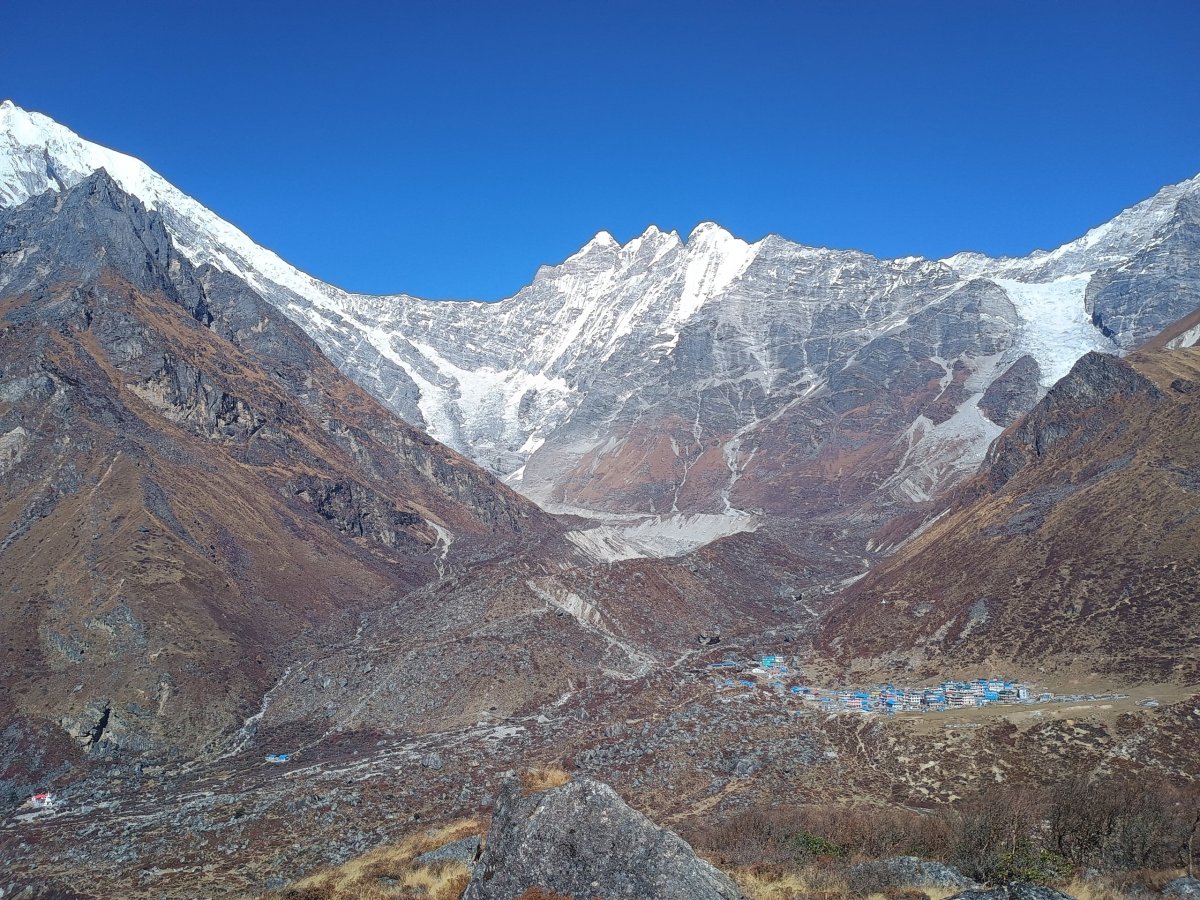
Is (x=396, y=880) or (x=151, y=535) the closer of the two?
(x=396, y=880)

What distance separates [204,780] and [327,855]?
2958 cm

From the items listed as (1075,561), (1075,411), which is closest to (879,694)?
(1075,561)

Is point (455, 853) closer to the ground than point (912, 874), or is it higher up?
higher up

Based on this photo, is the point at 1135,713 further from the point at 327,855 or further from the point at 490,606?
the point at 490,606

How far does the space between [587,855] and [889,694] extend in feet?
244

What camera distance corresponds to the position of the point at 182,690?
315ft

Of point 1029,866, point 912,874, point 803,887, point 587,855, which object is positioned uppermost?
point 587,855

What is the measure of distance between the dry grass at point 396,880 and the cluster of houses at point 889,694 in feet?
183

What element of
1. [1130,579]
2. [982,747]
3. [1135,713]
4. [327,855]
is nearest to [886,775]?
[982,747]

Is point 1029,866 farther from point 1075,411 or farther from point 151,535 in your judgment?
point 1075,411

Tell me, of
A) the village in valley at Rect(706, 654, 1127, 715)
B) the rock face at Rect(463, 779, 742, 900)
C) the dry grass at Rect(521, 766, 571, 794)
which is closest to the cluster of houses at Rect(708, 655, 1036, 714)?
the village in valley at Rect(706, 654, 1127, 715)

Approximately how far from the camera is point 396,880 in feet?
94.8

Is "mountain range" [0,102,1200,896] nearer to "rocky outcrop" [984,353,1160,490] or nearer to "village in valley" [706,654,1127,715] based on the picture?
"rocky outcrop" [984,353,1160,490]

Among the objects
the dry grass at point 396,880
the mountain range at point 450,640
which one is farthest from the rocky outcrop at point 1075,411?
the dry grass at point 396,880
